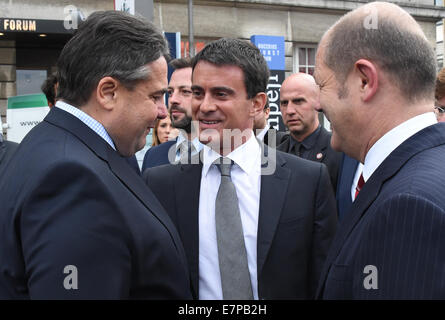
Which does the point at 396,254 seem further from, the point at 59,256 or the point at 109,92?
the point at 109,92

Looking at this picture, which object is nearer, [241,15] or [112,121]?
[112,121]

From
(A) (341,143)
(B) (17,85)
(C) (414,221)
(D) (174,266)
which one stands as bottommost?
(D) (174,266)


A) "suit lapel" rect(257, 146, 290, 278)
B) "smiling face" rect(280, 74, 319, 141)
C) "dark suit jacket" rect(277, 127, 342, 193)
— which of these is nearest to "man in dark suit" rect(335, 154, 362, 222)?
"dark suit jacket" rect(277, 127, 342, 193)

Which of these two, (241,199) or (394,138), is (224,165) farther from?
(394,138)

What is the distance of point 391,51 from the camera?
1.46 metres

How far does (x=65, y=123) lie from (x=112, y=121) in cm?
17

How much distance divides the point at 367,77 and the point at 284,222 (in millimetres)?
980

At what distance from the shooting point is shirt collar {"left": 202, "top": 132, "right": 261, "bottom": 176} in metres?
2.42

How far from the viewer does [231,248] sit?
7.16ft

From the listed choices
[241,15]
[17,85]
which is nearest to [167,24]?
[241,15]

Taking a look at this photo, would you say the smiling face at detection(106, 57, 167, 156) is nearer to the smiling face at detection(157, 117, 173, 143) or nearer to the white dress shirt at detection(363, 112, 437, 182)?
the white dress shirt at detection(363, 112, 437, 182)

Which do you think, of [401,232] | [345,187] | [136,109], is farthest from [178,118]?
[401,232]

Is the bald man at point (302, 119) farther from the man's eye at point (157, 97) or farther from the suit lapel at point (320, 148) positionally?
the man's eye at point (157, 97)

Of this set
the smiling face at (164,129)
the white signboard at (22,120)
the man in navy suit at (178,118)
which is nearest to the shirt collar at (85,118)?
the man in navy suit at (178,118)
